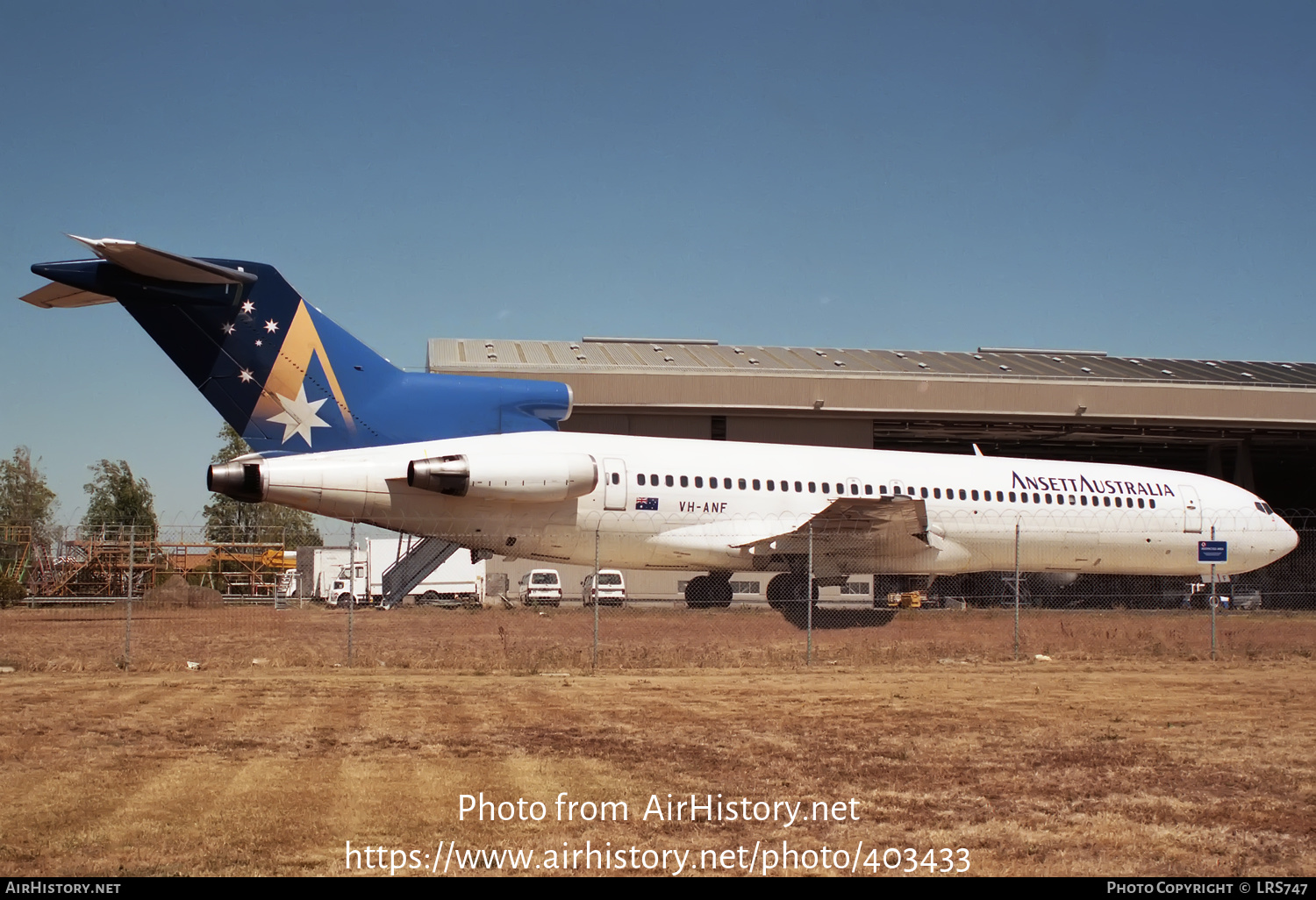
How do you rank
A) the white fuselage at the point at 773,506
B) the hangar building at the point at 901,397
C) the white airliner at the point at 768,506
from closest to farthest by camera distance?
the white airliner at the point at 768,506
the white fuselage at the point at 773,506
the hangar building at the point at 901,397

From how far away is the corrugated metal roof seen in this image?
3456cm

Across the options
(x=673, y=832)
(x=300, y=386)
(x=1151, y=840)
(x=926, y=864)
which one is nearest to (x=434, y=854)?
(x=673, y=832)

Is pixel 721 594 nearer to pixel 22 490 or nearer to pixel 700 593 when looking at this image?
pixel 700 593

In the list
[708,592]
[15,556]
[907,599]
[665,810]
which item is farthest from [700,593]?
[15,556]

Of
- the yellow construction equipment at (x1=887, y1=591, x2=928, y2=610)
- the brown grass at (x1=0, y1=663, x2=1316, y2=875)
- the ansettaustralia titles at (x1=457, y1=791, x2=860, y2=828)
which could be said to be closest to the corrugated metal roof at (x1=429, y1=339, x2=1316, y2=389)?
the yellow construction equipment at (x1=887, y1=591, x2=928, y2=610)

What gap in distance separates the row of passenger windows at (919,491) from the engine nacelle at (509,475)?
115 cm

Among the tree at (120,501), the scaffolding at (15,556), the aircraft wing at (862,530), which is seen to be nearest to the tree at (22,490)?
the tree at (120,501)

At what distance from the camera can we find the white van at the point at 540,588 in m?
27.9

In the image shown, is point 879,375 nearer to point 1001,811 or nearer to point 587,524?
point 587,524

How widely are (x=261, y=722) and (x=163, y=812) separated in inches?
137

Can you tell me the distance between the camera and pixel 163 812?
6176mm

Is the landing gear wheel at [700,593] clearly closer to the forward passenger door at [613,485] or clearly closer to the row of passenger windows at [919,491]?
the row of passenger windows at [919,491]

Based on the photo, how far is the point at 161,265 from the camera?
15109 millimetres

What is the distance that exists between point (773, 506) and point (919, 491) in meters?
3.23
